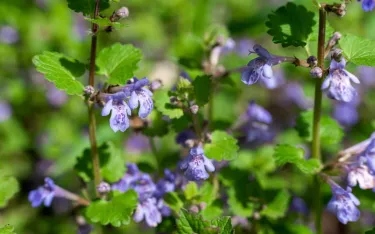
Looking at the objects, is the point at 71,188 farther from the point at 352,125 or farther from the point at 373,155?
the point at 373,155

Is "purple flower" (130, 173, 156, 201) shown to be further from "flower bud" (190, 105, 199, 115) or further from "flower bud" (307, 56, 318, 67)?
"flower bud" (307, 56, 318, 67)

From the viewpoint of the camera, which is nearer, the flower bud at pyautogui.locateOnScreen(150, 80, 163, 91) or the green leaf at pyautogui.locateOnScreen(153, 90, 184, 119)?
the green leaf at pyautogui.locateOnScreen(153, 90, 184, 119)

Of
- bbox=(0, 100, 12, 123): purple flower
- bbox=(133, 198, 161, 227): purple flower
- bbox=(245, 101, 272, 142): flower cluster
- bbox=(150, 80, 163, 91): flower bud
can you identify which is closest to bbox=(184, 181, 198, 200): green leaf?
bbox=(133, 198, 161, 227): purple flower

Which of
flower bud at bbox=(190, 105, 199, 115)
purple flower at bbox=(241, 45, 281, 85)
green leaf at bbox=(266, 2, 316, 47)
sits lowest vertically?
flower bud at bbox=(190, 105, 199, 115)

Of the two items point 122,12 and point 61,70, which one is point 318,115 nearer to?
point 122,12

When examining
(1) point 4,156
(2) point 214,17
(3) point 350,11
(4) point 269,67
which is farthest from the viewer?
(2) point 214,17

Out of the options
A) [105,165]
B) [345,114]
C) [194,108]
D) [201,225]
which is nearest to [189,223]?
[201,225]

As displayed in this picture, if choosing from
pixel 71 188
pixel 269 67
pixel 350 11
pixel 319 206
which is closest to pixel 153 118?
pixel 269 67
